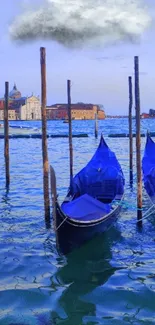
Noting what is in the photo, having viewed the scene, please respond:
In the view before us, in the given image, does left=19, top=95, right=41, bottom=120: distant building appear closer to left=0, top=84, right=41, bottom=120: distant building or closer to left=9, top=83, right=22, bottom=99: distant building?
left=0, top=84, right=41, bottom=120: distant building

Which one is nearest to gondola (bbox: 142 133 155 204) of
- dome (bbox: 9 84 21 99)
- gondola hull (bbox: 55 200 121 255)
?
gondola hull (bbox: 55 200 121 255)

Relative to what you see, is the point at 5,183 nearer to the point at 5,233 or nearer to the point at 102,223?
the point at 5,233

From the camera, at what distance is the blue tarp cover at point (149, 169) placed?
10.1 metres

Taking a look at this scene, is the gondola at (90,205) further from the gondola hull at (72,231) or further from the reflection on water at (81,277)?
the reflection on water at (81,277)

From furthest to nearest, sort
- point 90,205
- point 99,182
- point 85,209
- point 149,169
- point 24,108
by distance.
Answer: point 24,108 → point 149,169 → point 99,182 → point 90,205 → point 85,209

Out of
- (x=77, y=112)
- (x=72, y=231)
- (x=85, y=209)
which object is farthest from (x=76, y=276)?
(x=77, y=112)

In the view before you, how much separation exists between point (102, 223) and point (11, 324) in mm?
2943

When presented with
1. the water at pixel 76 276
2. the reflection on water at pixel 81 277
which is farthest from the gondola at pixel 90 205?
the water at pixel 76 276

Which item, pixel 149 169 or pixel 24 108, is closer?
pixel 149 169

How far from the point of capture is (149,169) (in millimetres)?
10852

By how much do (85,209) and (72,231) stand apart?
77 cm

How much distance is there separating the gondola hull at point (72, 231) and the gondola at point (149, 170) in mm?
2489

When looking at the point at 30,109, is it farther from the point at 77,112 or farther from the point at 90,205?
the point at 90,205

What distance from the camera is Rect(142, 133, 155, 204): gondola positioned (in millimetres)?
10023
